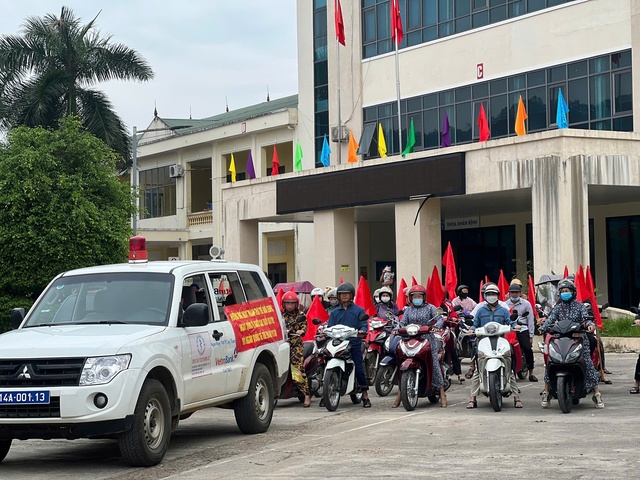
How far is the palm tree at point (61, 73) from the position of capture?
41.0 meters

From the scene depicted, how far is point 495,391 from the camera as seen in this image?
14.3m

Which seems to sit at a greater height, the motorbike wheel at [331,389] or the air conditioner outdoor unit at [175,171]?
the air conditioner outdoor unit at [175,171]

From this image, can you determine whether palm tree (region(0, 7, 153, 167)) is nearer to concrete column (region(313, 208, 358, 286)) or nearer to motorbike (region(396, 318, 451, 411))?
concrete column (region(313, 208, 358, 286))

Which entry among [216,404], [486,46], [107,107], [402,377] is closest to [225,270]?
[216,404]

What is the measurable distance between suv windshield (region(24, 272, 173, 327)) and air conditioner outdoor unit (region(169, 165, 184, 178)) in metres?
43.4

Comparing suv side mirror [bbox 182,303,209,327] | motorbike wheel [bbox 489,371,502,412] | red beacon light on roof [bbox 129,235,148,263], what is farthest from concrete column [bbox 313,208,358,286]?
suv side mirror [bbox 182,303,209,327]

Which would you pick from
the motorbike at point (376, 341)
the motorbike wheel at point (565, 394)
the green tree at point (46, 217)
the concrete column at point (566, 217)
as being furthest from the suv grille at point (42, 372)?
the green tree at point (46, 217)

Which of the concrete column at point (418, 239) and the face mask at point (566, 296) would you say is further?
the concrete column at point (418, 239)

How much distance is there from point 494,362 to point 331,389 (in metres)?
2.22

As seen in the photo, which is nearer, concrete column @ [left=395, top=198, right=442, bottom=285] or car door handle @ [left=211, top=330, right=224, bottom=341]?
car door handle @ [left=211, top=330, right=224, bottom=341]

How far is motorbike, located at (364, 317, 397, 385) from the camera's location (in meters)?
17.8

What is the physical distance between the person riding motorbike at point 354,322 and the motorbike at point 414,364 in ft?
1.98

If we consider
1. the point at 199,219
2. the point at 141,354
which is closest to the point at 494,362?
the point at 141,354

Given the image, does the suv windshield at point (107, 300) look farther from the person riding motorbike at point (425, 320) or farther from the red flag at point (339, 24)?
the red flag at point (339, 24)
